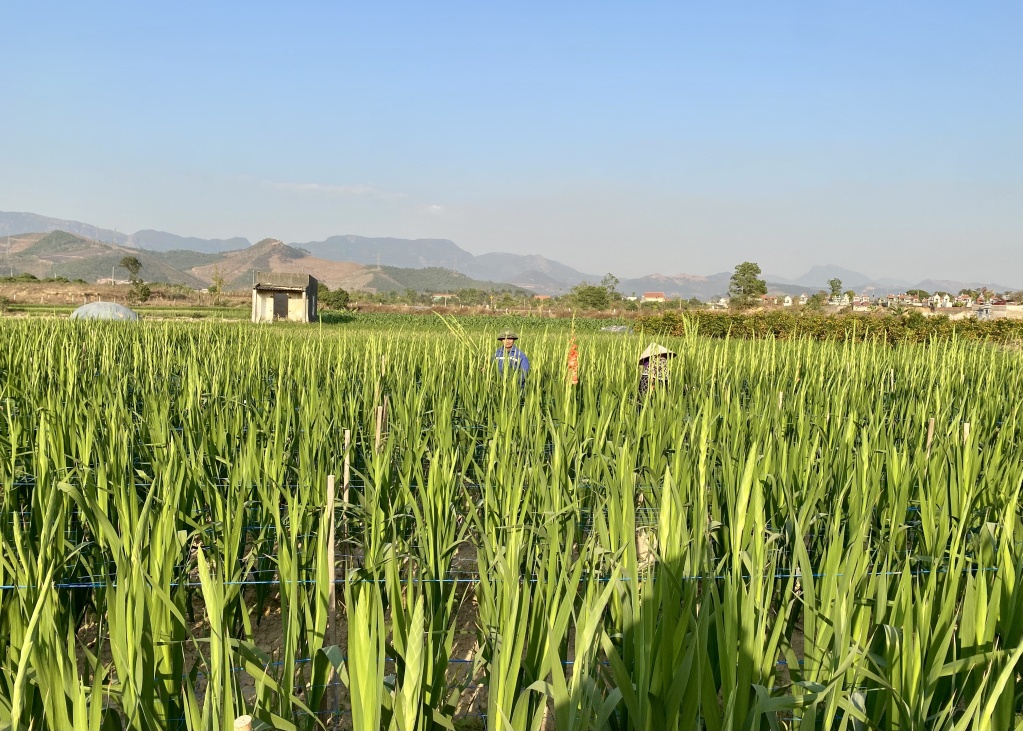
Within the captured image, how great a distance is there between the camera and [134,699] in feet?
4.74

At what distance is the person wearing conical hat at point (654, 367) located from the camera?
4.79 meters

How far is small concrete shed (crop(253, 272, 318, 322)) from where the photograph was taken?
26.2 meters

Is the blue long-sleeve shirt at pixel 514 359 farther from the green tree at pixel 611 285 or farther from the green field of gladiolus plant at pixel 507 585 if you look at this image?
the green tree at pixel 611 285

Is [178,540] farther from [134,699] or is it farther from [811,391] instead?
[811,391]

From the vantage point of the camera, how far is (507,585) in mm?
1620

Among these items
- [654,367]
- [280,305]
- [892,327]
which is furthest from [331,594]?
[280,305]

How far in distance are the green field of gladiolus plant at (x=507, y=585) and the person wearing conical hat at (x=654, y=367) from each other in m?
0.54

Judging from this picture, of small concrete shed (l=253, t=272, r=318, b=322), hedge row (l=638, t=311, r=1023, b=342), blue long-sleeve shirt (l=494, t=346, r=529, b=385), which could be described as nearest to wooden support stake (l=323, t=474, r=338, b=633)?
blue long-sleeve shirt (l=494, t=346, r=529, b=385)

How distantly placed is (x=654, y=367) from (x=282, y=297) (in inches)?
967

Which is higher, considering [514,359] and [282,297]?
[282,297]

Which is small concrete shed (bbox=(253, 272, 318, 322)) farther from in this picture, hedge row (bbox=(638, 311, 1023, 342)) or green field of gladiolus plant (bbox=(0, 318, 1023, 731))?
green field of gladiolus plant (bbox=(0, 318, 1023, 731))

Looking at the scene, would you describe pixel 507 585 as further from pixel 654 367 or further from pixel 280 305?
pixel 280 305

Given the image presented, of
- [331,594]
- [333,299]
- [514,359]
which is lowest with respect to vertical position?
[331,594]

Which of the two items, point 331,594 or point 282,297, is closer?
point 331,594
